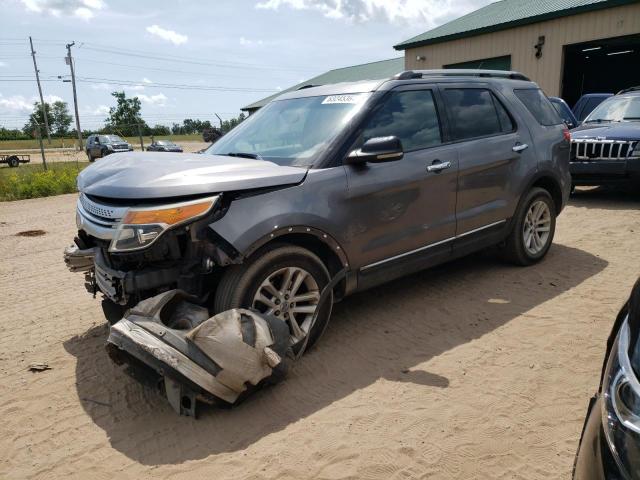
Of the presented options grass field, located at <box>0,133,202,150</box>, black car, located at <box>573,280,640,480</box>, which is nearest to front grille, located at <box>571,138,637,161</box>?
black car, located at <box>573,280,640,480</box>

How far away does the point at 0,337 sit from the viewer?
13.6 feet

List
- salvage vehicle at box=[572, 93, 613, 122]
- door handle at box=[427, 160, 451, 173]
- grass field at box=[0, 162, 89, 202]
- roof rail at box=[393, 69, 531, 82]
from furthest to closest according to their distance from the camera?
grass field at box=[0, 162, 89, 202], salvage vehicle at box=[572, 93, 613, 122], roof rail at box=[393, 69, 531, 82], door handle at box=[427, 160, 451, 173]

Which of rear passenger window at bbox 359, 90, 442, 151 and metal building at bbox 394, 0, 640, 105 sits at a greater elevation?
metal building at bbox 394, 0, 640, 105

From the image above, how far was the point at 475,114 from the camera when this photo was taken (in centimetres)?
471

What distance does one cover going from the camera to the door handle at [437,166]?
4141mm

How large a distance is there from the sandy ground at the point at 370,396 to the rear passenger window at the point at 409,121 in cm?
142

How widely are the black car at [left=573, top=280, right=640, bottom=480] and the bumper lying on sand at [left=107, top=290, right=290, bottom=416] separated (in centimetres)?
175

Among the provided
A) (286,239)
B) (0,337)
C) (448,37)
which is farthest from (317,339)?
(448,37)

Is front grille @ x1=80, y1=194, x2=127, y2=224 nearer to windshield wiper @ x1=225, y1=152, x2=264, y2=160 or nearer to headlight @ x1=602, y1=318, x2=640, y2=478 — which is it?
windshield wiper @ x1=225, y1=152, x2=264, y2=160


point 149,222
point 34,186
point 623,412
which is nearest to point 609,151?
point 149,222

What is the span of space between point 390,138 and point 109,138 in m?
34.3

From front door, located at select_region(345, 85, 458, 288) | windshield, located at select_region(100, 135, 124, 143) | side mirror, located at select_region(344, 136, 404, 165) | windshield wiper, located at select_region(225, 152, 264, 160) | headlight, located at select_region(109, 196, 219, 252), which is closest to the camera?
headlight, located at select_region(109, 196, 219, 252)

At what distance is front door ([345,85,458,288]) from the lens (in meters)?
3.74

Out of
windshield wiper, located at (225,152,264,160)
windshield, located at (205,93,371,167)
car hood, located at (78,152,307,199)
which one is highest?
windshield, located at (205,93,371,167)
